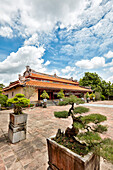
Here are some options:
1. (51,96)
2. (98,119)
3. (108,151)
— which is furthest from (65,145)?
(51,96)

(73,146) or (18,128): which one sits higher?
(73,146)

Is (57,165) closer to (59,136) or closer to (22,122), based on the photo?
(59,136)

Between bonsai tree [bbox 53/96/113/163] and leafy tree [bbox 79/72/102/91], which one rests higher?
leafy tree [bbox 79/72/102/91]

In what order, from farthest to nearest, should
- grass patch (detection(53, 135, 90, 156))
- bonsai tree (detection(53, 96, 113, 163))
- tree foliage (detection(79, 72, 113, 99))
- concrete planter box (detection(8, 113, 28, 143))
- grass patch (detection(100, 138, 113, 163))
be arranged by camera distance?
1. tree foliage (detection(79, 72, 113, 99))
2. concrete planter box (detection(8, 113, 28, 143))
3. grass patch (detection(53, 135, 90, 156))
4. bonsai tree (detection(53, 96, 113, 163))
5. grass patch (detection(100, 138, 113, 163))

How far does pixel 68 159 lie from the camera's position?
129 centimetres

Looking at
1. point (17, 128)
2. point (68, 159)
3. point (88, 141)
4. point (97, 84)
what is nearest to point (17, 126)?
point (17, 128)

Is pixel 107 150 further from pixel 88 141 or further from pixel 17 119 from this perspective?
pixel 17 119

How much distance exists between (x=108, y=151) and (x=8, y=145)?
3.02 m

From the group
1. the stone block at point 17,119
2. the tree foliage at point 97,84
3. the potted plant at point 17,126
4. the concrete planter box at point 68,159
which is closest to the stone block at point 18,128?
the potted plant at point 17,126

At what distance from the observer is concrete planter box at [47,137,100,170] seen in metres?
1.15

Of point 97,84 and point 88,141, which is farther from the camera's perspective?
point 97,84

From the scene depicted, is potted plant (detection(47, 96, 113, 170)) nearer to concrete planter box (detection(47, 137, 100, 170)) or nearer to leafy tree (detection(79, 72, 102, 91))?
concrete planter box (detection(47, 137, 100, 170))

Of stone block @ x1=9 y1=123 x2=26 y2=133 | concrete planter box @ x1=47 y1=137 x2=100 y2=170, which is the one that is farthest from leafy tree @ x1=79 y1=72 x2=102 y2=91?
concrete planter box @ x1=47 y1=137 x2=100 y2=170

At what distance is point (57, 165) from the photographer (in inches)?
57.6
